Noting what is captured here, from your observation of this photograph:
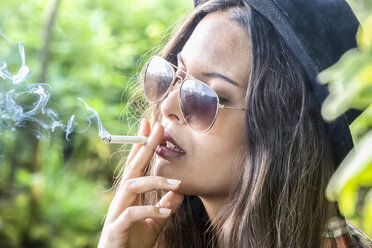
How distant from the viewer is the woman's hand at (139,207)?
1724 mm

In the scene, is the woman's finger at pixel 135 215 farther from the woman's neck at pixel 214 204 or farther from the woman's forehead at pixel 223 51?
the woman's forehead at pixel 223 51

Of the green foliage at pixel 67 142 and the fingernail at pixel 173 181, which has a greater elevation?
the green foliage at pixel 67 142

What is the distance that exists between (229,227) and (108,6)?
340cm

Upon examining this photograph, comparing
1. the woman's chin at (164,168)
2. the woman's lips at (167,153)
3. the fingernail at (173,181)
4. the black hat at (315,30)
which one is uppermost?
the black hat at (315,30)

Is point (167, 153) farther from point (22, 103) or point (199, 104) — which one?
point (22, 103)

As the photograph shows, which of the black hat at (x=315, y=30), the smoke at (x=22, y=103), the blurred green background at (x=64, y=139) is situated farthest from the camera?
the blurred green background at (x=64, y=139)

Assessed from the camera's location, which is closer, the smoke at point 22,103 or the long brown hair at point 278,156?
the long brown hair at point 278,156

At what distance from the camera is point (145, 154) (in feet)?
5.88

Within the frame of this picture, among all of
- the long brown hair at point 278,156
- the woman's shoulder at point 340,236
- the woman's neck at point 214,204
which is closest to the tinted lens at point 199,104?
the long brown hair at point 278,156

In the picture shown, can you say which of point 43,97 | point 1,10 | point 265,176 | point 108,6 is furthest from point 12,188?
point 265,176

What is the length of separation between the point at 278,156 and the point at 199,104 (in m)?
0.27

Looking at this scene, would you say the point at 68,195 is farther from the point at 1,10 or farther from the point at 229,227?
the point at 229,227

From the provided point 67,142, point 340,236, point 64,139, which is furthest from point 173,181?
point 67,142

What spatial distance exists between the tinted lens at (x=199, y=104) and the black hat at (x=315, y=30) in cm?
27
